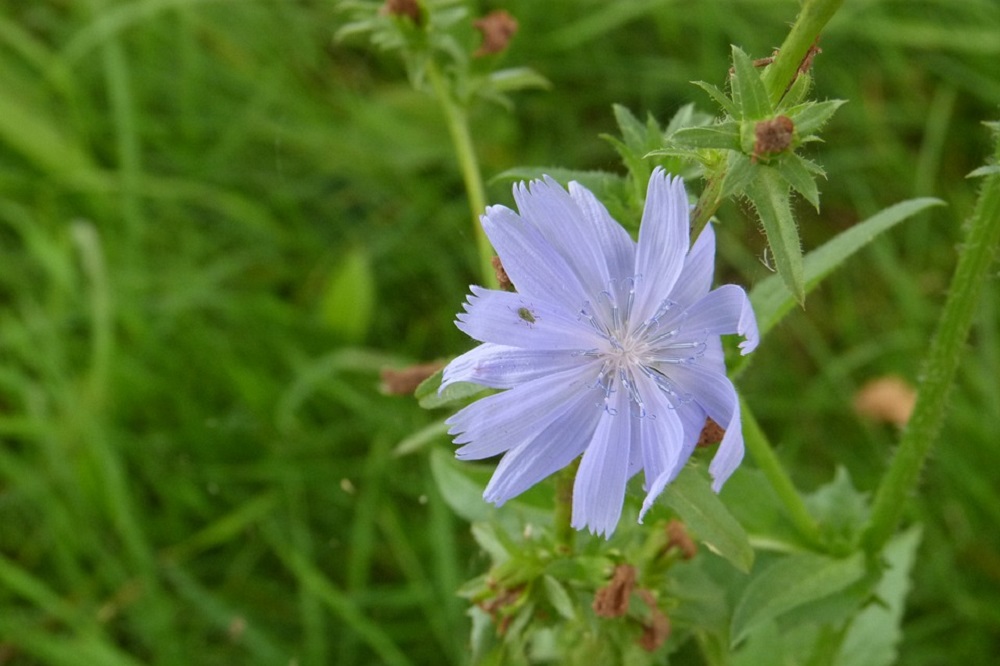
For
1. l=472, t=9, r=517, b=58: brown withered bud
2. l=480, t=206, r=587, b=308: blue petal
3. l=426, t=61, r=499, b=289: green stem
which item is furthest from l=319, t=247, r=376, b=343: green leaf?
l=480, t=206, r=587, b=308: blue petal

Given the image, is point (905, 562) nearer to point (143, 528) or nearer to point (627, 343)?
point (627, 343)

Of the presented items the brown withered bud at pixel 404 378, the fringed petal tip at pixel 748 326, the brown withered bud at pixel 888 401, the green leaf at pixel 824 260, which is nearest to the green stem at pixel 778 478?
the green leaf at pixel 824 260

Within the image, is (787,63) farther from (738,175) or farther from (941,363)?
(941,363)

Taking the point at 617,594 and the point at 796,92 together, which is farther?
the point at 617,594

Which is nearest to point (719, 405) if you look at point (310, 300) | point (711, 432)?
point (711, 432)

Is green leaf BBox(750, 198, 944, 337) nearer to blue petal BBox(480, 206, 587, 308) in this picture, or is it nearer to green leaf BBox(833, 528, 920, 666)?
blue petal BBox(480, 206, 587, 308)

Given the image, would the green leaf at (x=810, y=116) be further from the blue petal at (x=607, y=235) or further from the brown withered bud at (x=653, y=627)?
the brown withered bud at (x=653, y=627)
